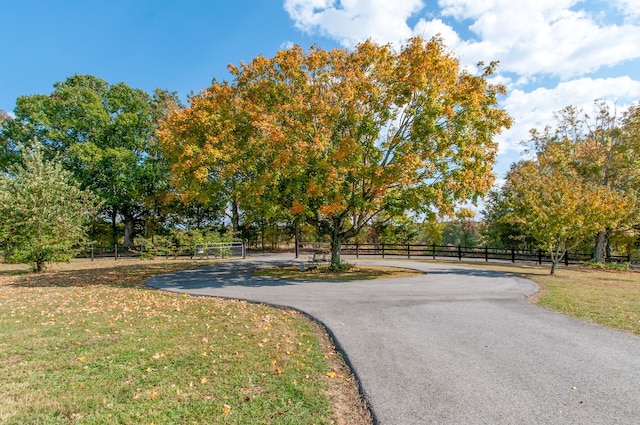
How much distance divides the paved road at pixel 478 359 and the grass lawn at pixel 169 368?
480 millimetres

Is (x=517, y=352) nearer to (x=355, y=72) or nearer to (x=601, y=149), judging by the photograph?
(x=355, y=72)

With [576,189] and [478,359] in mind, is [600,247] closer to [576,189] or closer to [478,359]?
[576,189]

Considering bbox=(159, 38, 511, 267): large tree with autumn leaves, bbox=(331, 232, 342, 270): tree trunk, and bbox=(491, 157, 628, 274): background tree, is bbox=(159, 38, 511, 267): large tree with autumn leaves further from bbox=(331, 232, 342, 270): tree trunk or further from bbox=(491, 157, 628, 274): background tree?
bbox=(491, 157, 628, 274): background tree

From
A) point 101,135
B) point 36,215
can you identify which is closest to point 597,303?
point 36,215

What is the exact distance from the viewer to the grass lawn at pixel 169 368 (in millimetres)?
3328

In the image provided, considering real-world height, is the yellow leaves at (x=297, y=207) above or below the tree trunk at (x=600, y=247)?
above

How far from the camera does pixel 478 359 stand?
4.77 metres

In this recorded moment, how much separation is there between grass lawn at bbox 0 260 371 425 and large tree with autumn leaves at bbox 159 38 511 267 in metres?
6.62

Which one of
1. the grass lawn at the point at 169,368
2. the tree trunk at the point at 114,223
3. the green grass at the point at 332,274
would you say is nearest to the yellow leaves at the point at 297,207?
the green grass at the point at 332,274

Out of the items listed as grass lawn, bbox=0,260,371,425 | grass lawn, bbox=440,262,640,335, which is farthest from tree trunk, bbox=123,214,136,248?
grass lawn, bbox=440,262,640,335

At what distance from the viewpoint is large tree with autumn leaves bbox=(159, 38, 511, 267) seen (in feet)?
41.9

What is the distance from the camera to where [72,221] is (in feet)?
51.7

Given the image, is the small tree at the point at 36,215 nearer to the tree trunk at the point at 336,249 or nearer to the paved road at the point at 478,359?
the paved road at the point at 478,359

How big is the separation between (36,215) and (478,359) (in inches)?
675
